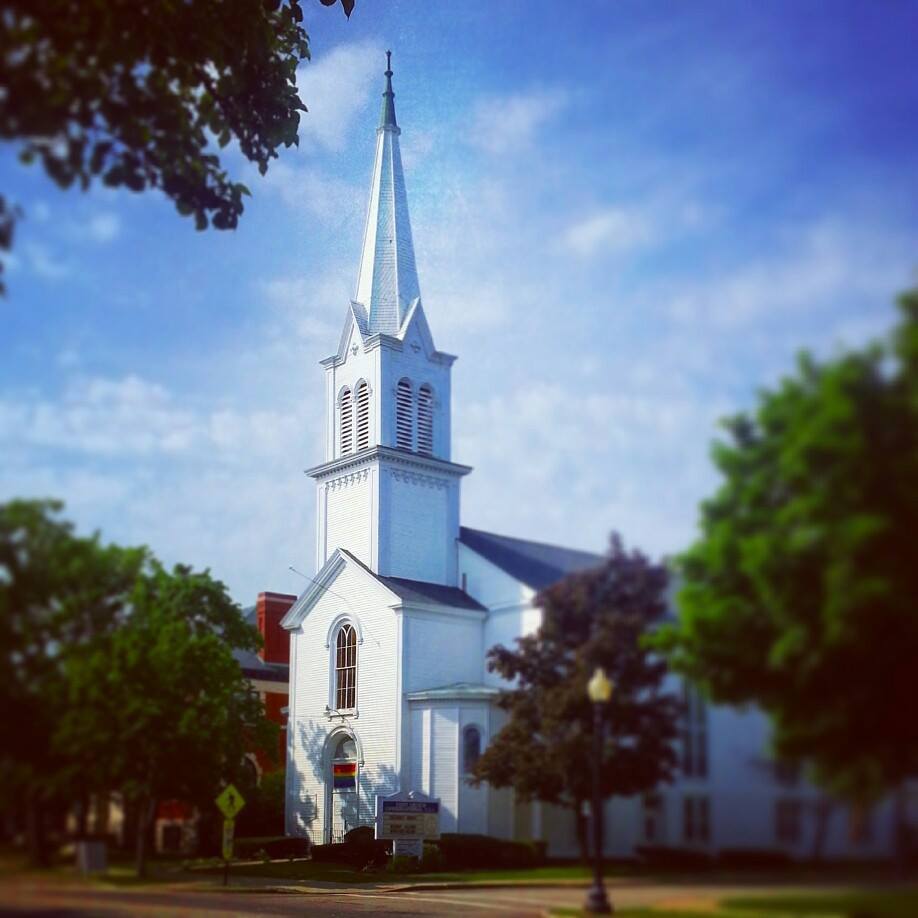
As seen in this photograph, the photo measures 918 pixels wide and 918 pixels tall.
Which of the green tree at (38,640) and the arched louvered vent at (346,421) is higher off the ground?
the arched louvered vent at (346,421)

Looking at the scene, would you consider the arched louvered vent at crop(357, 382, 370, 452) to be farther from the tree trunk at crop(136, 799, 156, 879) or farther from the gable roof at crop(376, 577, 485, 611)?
the tree trunk at crop(136, 799, 156, 879)

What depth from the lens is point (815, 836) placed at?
3.21 metres

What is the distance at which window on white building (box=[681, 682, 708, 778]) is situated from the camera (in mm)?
3625

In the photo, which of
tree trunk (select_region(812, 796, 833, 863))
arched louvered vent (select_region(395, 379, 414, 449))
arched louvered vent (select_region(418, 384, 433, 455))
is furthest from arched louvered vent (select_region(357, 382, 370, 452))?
tree trunk (select_region(812, 796, 833, 863))

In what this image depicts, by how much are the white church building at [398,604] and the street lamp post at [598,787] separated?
60 mm

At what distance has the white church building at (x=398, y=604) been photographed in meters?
4.73

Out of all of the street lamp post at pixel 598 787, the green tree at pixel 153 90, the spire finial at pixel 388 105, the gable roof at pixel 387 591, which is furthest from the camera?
the spire finial at pixel 388 105

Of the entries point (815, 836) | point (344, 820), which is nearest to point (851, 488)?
point (815, 836)

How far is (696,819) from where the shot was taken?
371 centimetres

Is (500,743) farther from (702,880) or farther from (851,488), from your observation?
(851,488)

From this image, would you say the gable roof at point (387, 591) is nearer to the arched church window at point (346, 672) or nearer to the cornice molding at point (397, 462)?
the arched church window at point (346, 672)

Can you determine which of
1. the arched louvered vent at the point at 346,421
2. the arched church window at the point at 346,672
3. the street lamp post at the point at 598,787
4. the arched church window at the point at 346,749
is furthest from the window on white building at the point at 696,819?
the arched louvered vent at the point at 346,421

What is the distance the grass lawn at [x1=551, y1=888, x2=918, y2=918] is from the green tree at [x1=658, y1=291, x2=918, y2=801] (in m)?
0.26

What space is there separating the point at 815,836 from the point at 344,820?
3.17 m
